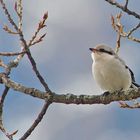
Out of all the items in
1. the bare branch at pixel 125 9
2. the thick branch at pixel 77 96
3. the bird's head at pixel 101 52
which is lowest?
the bird's head at pixel 101 52

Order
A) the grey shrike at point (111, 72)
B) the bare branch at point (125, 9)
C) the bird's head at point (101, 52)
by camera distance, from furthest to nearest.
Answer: the bird's head at point (101, 52)
the grey shrike at point (111, 72)
the bare branch at point (125, 9)

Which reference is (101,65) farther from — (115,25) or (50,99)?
(50,99)

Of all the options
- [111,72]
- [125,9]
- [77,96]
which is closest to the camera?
[125,9]

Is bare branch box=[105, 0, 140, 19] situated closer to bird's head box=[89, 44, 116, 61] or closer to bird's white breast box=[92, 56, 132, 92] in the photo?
bird's white breast box=[92, 56, 132, 92]

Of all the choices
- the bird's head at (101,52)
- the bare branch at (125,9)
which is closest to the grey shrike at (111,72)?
the bird's head at (101,52)

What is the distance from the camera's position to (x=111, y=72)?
206 inches

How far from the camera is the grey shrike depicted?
525 centimetres

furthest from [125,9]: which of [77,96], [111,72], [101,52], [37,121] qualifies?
[101,52]

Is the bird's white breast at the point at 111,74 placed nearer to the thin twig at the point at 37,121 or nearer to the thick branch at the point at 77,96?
the thick branch at the point at 77,96

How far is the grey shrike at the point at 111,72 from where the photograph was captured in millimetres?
5250

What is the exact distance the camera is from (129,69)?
5633 mm

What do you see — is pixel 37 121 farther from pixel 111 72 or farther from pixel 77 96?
pixel 111 72

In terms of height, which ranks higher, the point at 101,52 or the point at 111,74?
the point at 101,52

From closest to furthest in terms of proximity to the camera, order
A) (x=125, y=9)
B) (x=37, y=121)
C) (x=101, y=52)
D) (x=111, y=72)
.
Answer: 1. (x=125, y=9)
2. (x=37, y=121)
3. (x=111, y=72)
4. (x=101, y=52)
